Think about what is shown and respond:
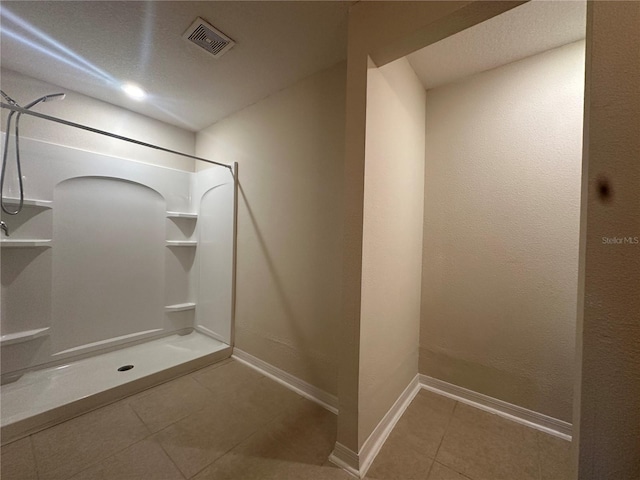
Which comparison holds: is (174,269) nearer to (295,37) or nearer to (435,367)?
(295,37)

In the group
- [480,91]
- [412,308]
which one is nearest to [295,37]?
[480,91]

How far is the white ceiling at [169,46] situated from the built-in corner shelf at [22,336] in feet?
6.28

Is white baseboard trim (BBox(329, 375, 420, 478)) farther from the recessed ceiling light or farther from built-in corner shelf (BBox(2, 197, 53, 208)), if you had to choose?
the recessed ceiling light

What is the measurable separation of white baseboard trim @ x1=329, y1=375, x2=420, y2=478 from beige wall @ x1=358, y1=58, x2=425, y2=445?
5 cm

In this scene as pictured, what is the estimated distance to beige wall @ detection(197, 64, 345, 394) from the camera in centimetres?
157

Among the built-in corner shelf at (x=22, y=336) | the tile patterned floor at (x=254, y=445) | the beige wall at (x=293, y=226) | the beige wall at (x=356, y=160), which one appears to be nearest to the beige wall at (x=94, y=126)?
the beige wall at (x=293, y=226)

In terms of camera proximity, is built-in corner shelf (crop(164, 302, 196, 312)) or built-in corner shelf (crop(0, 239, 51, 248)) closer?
built-in corner shelf (crop(0, 239, 51, 248))

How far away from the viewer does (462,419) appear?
4.72 feet

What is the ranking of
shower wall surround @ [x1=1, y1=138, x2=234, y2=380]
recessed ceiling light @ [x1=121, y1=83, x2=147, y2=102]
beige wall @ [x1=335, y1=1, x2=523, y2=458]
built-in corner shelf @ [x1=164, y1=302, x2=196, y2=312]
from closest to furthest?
beige wall @ [x1=335, y1=1, x2=523, y2=458], shower wall surround @ [x1=1, y1=138, x2=234, y2=380], recessed ceiling light @ [x1=121, y1=83, x2=147, y2=102], built-in corner shelf @ [x1=164, y1=302, x2=196, y2=312]

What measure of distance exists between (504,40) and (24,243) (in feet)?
11.0

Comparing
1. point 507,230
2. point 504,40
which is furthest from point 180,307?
point 504,40

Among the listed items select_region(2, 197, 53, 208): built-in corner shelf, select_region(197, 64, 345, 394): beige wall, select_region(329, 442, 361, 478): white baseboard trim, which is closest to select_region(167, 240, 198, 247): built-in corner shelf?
select_region(197, 64, 345, 394): beige wall

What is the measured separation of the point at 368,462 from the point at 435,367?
0.86 metres
